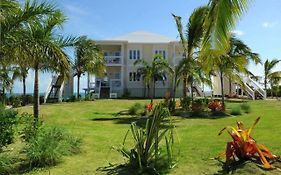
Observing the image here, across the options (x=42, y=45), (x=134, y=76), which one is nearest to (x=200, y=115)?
(x=42, y=45)

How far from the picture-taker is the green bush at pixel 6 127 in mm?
10647

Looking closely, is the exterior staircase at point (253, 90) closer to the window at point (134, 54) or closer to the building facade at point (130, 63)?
the building facade at point (130, 63)

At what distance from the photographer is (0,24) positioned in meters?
11.7

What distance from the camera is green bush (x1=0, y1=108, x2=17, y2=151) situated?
10.6 metres

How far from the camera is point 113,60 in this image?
4725cm

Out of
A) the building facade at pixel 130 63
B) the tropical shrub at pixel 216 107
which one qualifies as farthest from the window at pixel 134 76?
the tropical shrub at pixel 216 107

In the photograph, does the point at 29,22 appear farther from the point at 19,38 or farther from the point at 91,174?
the point at 91,174

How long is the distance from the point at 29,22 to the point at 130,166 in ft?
20.5

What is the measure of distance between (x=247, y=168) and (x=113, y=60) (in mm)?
39708

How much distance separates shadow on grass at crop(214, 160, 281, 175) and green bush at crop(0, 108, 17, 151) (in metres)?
5.69

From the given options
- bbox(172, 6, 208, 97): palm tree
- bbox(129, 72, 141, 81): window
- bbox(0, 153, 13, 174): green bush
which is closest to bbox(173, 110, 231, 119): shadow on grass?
bbox(172, 6, 208, 97): palm tree

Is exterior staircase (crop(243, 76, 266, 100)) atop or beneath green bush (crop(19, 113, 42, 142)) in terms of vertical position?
atop

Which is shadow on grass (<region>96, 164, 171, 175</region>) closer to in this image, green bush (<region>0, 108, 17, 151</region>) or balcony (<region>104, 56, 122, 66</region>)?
green bush (<region>0, 108, 17, 151</region>)

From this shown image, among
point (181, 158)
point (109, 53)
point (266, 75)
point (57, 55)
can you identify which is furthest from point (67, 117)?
point (266, 75)
